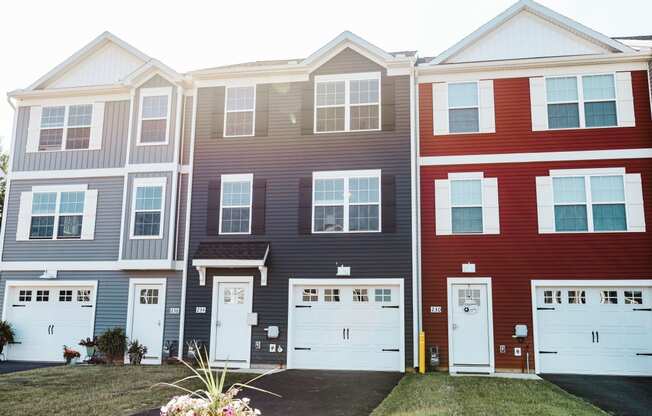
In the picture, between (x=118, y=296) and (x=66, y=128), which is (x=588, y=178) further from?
(x=66, y=128)

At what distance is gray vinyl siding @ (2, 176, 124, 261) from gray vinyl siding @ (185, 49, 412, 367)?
253 centimetres

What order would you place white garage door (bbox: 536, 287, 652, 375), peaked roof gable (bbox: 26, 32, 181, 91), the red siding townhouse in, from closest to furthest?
white garage door (bbox: 536, 287, 652, 375) → the red siding townhouse → peaked roof gable (bbox: 26, 32, 181, 91)

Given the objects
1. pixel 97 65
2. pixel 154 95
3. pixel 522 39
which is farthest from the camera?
pixel 97 65

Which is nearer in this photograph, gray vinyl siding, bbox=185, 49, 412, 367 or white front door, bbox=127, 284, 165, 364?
gray vinyl siding, bbox=185, 49, 412, 367

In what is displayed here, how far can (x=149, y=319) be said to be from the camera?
1572 centimetres

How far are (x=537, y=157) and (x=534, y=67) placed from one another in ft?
8.04

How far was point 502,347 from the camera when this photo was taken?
548 inches

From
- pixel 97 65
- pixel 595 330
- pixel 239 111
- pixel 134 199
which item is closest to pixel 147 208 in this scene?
pixel 134 199

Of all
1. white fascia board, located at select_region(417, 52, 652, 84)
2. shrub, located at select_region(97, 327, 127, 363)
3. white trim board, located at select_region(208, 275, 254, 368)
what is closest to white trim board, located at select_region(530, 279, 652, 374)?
white fascia board, located at select_region(417, 52, 652, 84)

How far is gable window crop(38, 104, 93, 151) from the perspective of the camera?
17266 mm

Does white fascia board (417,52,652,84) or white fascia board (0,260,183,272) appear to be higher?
white fascia board (417,52,652,84)

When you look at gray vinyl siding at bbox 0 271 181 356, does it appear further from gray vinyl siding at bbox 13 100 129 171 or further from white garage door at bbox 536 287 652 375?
white garage door at bbox 536 287 652 375

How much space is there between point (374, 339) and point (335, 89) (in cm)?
693

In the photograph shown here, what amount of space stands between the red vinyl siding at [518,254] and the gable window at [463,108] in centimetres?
116
